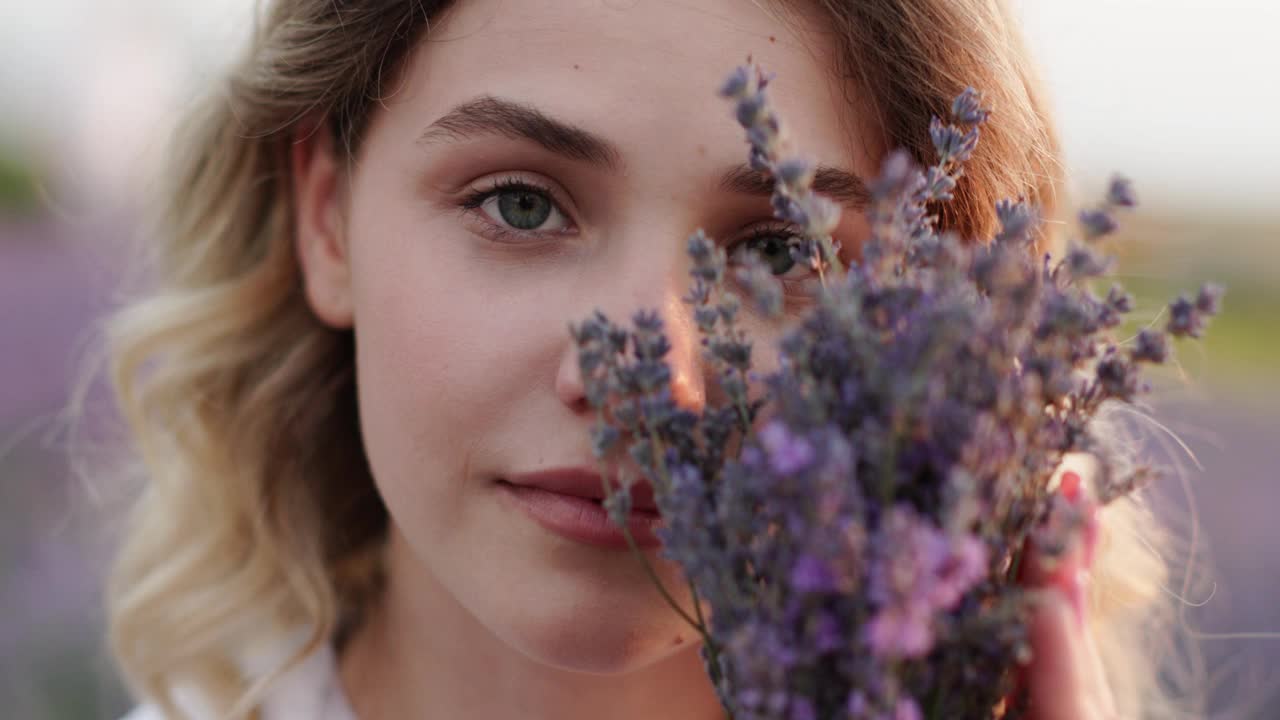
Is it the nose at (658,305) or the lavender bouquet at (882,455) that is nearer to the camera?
the lavender bouquet at (882,455)

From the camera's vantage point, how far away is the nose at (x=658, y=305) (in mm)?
1469

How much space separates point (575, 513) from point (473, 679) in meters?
0.86

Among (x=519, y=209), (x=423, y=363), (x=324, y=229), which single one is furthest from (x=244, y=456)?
(x=519, y=209)

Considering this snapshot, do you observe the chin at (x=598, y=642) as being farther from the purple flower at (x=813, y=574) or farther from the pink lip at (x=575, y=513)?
the purple flower at (x=813, y=574)

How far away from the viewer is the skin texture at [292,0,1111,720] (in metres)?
1.55

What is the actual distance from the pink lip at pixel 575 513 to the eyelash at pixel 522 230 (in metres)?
0.39

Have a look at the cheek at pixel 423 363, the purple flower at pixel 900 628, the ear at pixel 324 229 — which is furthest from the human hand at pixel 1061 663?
the ear at pixel 324 229

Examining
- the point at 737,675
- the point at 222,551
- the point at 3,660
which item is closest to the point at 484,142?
the point at 737,675

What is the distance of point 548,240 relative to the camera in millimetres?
1690

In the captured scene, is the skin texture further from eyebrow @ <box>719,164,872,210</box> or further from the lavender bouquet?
the lavender bouquet

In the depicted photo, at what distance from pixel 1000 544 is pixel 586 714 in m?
1.38

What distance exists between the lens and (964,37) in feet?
6.13

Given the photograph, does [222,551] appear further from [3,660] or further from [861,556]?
[861,556]

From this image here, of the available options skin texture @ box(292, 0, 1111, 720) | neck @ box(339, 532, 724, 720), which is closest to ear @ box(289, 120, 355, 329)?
skin texture @ box(292, 0, 1111, 720)
